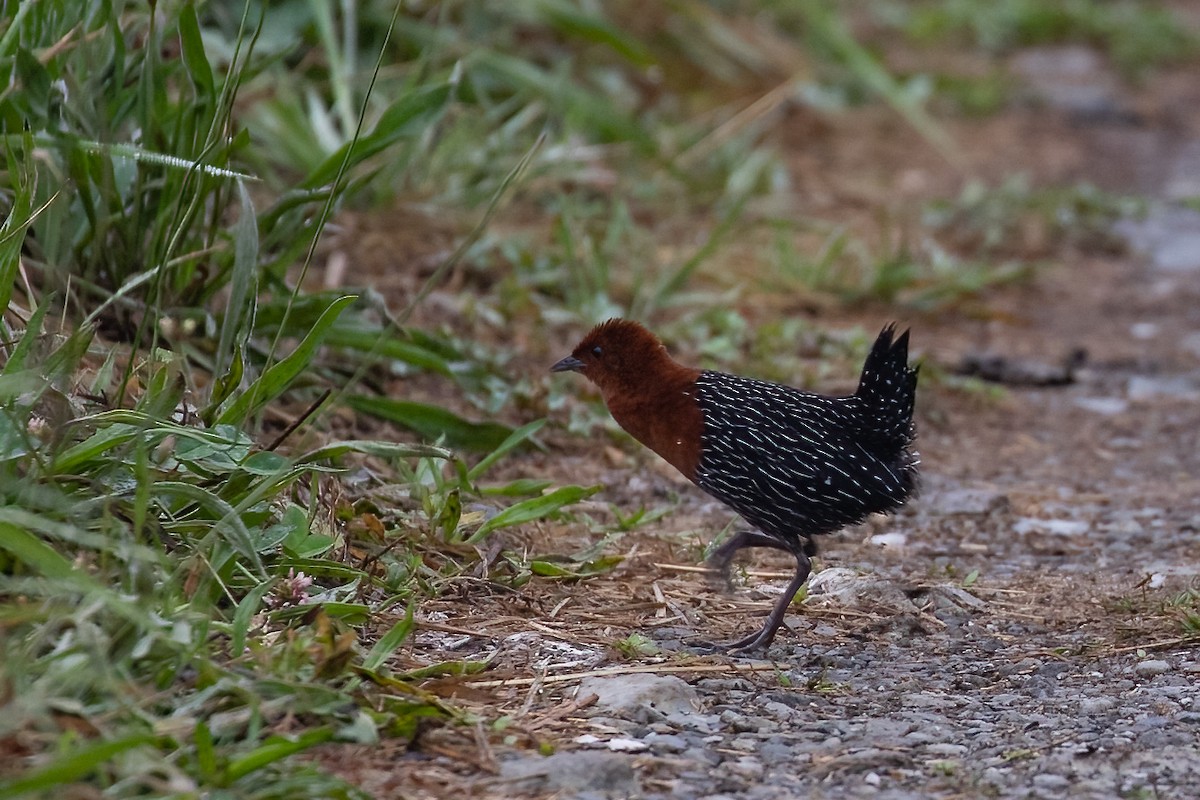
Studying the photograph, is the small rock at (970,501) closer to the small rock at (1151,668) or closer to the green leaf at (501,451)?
the small rock at (1151,668)

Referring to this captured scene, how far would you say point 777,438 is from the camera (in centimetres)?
381

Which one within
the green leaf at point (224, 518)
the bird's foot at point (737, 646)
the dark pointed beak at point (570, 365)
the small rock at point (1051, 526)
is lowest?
the small rock at point (1051, 526)

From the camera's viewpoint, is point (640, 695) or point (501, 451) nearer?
point (640, 695)

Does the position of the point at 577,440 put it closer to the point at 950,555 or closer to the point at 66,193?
the point at 950,555

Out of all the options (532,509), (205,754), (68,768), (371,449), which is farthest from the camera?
(532,509)

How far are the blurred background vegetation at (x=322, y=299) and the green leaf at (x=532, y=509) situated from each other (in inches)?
0.5

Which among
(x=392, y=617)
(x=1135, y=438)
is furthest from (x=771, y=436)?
(x=1135, y=438)

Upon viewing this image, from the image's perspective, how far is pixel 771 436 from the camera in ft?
12.5

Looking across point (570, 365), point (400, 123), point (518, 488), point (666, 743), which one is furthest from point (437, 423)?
point (666, 743)

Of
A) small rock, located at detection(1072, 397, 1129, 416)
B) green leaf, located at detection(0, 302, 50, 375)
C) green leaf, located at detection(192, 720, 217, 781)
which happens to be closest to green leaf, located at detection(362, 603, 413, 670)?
green leaf, located at detection(192, 720, 217, 781)

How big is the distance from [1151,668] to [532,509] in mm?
1541

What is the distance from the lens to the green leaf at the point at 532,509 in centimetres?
367

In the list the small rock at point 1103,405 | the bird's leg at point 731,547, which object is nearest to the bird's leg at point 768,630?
the bird's leg at point 731,547

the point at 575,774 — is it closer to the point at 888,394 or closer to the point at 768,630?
the point at 768,630
